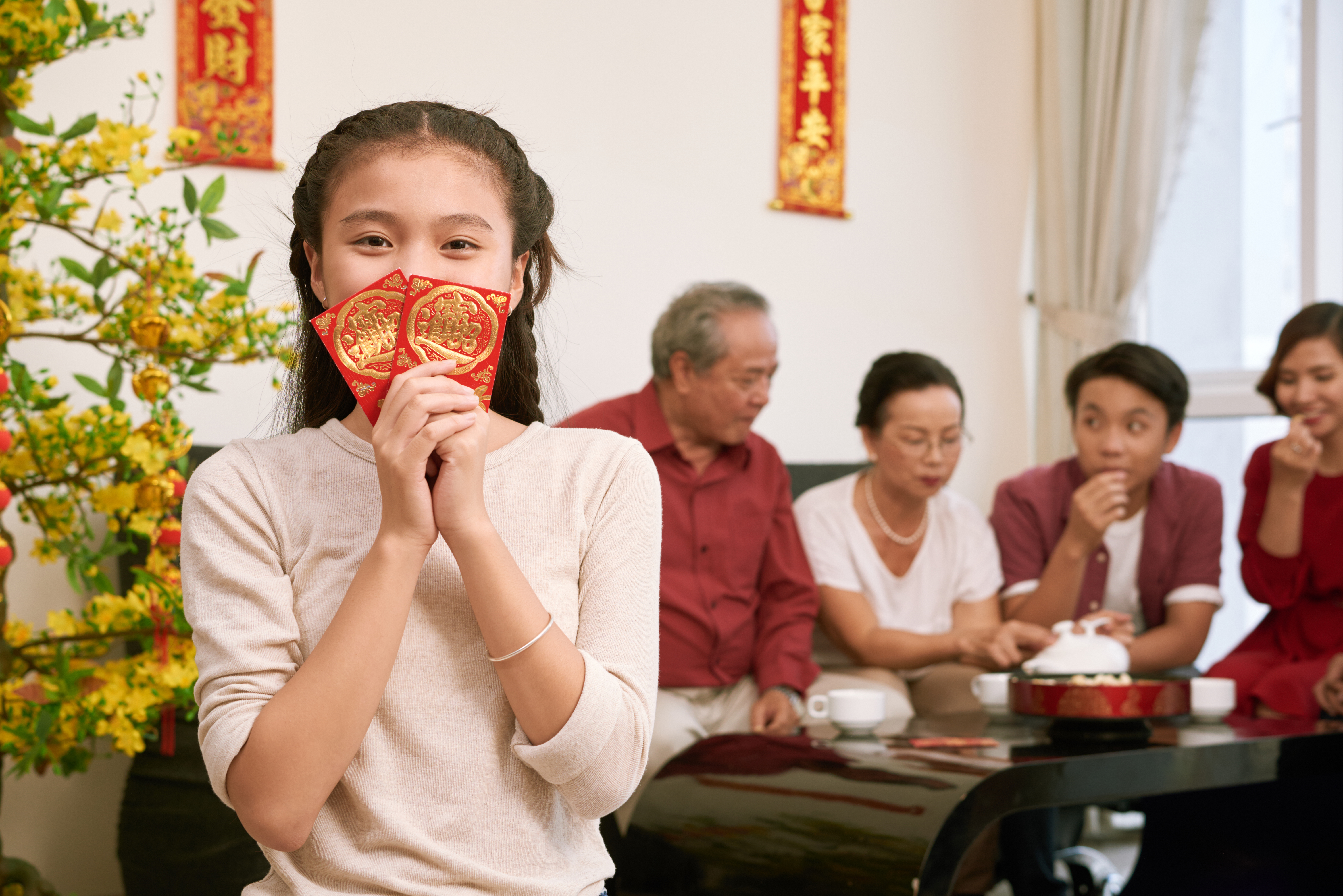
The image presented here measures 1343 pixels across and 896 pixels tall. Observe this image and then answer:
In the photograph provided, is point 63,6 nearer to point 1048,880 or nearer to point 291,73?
point 291,73

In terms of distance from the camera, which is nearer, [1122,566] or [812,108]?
[1122,566]

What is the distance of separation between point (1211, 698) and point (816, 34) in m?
2.32

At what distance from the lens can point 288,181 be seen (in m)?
2.62

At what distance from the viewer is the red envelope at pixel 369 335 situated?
92 cm

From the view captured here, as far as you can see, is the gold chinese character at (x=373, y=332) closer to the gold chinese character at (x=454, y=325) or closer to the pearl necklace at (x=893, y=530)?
the gold chinese character at (x=454, y=325)

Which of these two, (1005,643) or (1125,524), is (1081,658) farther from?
(1125,524)

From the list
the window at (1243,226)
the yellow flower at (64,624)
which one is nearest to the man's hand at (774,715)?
the yellow flower at (64,624)

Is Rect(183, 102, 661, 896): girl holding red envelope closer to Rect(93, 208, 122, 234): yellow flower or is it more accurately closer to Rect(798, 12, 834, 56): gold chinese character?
Rect(93, 208, 122, 234): yellow flower

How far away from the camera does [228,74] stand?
268 cm

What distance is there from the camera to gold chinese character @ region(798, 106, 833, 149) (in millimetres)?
3576

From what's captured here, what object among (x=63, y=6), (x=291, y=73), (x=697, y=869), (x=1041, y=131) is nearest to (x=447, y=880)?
(x=697, y=869)

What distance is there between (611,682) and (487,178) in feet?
1.47

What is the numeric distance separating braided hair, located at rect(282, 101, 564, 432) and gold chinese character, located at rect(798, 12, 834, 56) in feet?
8.49

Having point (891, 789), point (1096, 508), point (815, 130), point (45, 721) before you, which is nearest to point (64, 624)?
point (45, 721)
